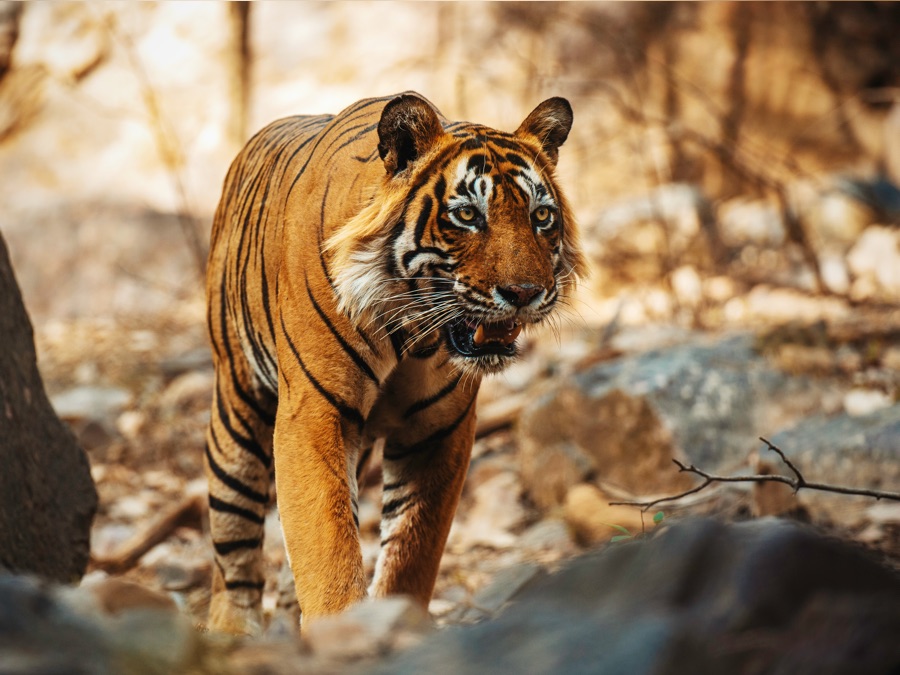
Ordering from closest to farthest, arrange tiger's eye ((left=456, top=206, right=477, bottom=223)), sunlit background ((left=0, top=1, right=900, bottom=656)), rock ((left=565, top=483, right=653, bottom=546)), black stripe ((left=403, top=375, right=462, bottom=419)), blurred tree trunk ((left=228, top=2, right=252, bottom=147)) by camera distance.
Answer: tiger's eye ((left=456, top=206, right=477, bottom=223)) → black stripe ((left=403, top=375, right=462, bottom=419)) → rock ((left=565, top=483, right=653, bottom=546)) → sunlit background ((left=0, top=1, right=900, bottom=656)) → blurred tree trunk ((left=228, top=2, right=252, bottom=147))

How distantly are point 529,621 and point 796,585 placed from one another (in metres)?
0.35

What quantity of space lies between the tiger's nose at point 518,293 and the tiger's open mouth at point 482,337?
0.12m

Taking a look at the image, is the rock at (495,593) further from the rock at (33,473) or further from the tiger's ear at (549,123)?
the tiger's ear at (549,123)

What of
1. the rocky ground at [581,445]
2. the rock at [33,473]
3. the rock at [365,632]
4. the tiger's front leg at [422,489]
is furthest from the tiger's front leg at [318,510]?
the rock at [365,632]

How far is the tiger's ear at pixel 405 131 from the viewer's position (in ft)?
8.43

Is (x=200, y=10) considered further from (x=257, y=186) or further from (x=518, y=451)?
(x=257, y=186)

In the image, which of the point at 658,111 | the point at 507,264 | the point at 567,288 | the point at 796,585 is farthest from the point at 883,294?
the point at 796,585

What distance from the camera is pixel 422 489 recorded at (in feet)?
9.62

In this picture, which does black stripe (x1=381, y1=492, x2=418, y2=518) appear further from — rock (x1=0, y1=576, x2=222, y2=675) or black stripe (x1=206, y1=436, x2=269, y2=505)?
rock (x1=0, y1=576, x2=222, y2=675)

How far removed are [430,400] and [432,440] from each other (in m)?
0.15

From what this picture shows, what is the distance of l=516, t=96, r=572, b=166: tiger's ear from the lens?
289 centimetres

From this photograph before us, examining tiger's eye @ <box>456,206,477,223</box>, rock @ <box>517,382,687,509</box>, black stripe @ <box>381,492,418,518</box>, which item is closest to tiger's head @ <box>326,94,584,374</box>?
tiger's eye @ <box>456,206,477,223</box>

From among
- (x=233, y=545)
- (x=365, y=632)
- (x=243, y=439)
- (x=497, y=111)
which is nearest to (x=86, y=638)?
(x=365, y=632)

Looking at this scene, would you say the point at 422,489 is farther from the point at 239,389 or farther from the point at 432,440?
the point at 239,389
